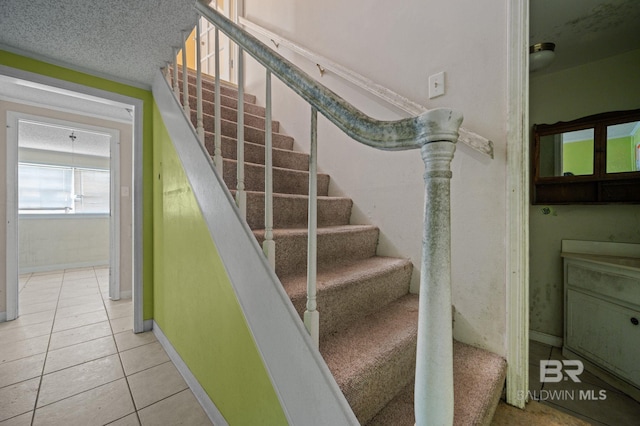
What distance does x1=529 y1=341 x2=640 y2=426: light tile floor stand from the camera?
1.37 m

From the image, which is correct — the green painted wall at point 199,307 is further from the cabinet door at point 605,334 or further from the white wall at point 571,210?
the white wall at point 571,210

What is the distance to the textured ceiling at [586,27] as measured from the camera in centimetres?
155

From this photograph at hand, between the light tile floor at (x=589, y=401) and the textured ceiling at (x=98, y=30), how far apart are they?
2959mm

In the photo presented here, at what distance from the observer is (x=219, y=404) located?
1241 millimetres

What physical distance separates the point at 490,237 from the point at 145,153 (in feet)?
8.46

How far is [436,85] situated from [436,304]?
1.38 m

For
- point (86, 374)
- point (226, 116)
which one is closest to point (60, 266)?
point (86, 374)

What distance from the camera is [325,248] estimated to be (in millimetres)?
1364

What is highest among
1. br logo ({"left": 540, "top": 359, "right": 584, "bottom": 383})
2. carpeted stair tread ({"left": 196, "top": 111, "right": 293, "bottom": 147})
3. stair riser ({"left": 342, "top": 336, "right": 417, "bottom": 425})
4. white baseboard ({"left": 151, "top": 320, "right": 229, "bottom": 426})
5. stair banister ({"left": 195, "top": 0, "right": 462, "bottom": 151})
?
carpeted stair tread ({"left": 196, "top": 111, "right": 293, "bottom": 147})

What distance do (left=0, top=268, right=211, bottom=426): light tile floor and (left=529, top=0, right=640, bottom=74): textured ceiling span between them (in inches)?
122

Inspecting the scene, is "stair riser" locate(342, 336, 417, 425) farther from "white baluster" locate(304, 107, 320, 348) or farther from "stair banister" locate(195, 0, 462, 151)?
"stair banister" locate(195, 0, 462, 151)

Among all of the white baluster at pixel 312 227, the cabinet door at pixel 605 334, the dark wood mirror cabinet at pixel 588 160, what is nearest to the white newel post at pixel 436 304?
the white baluster at pixel 312 227

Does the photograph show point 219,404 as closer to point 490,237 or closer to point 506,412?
point 506,412

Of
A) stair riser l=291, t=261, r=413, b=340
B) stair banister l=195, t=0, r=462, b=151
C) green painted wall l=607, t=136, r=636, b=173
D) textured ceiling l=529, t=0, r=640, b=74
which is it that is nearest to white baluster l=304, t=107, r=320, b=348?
stair banister l=195, t=0, r=462, b=151
